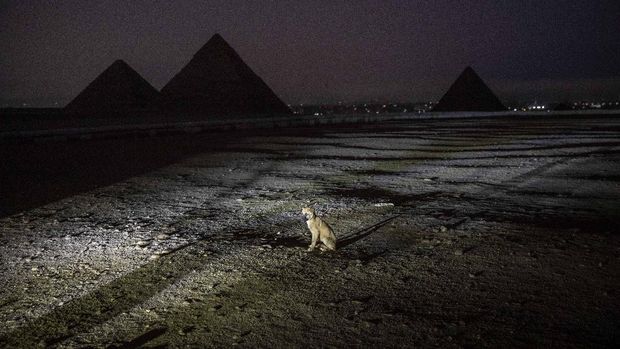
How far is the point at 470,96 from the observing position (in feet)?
251

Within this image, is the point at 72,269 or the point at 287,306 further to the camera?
the point at 72,269

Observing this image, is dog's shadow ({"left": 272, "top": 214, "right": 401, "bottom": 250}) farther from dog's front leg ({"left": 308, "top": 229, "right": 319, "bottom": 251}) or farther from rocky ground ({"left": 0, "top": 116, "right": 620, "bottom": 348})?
dog's front leg ({"left": 308, "top": 229, "right": 319, "bottom": 251})

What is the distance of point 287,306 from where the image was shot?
332cm

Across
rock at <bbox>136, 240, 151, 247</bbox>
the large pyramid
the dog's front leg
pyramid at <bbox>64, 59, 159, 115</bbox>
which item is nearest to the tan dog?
the dog's front leg

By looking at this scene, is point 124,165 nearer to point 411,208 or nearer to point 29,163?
point 29,163

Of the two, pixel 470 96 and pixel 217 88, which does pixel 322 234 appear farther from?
A: pixel 470 96

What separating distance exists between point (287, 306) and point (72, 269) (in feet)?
7.27

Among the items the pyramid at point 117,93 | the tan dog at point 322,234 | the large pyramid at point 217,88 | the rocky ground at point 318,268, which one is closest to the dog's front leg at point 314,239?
the tan dog at point 322,234

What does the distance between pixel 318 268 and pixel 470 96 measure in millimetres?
79077

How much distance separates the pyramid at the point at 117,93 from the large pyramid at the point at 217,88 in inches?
123

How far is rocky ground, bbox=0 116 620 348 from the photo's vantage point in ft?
9.70

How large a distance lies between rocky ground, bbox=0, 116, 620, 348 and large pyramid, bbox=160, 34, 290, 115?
49.6 meters

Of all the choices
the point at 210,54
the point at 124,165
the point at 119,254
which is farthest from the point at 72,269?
the point at 210,54

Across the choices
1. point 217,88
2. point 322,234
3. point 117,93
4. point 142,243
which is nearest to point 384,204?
point 322,234
